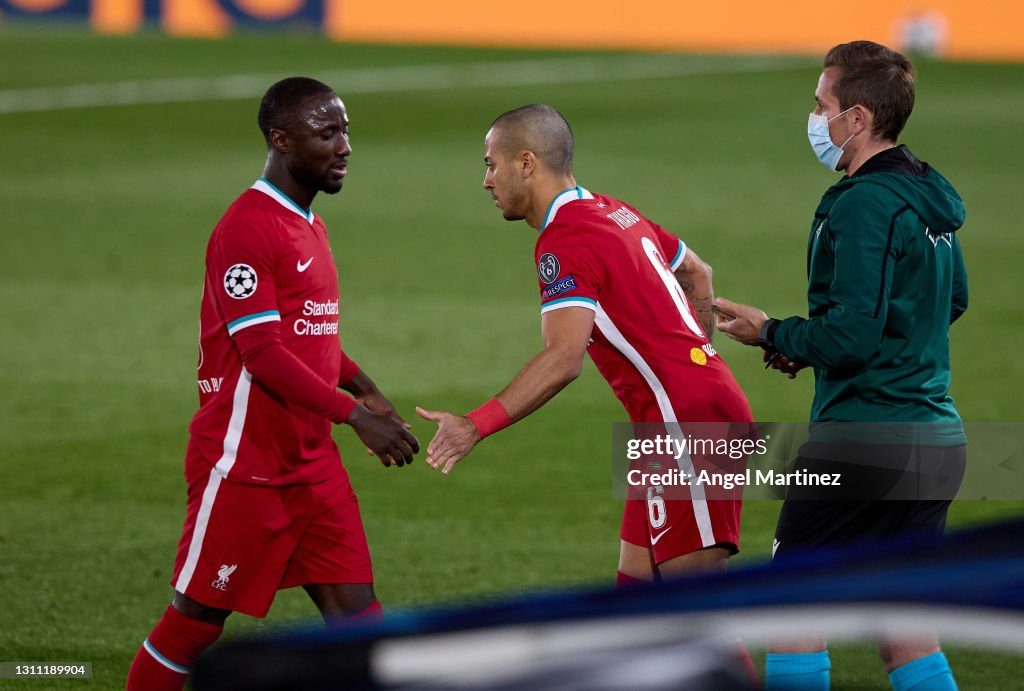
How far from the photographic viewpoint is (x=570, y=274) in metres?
4.78

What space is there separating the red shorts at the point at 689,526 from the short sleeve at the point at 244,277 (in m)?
1.27

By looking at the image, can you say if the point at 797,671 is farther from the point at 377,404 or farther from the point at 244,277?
the point at 377,404

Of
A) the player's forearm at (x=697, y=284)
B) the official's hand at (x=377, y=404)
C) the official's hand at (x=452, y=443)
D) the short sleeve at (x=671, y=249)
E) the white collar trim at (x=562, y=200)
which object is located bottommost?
the official's hand at (x=452, y=443)

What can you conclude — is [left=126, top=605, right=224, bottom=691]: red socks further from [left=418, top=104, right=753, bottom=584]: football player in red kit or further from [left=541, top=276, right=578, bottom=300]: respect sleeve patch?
[left=541, top=276, right=578, bottom=300]: respect sleeve patch

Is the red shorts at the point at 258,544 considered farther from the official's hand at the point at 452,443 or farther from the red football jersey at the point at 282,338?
the official's hand at the point at 452,443

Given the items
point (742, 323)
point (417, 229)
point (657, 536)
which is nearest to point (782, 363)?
point (742, 323)

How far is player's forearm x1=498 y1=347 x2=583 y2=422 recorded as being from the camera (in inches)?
185

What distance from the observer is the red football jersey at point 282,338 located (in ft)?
15.9

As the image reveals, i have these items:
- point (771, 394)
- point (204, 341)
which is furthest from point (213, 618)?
point (771, 394)

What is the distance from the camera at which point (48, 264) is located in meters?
13.8

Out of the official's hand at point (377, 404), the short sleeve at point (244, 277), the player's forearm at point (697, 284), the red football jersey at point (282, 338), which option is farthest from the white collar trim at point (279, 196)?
the player's forearm at point (697, 284)

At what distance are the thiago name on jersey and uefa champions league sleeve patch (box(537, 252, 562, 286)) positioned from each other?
0.69 metres

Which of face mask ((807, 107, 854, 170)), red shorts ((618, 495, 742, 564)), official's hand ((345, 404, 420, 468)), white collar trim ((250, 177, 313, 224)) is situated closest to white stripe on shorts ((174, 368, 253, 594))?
official's hand ((345, 404, 420, 468))

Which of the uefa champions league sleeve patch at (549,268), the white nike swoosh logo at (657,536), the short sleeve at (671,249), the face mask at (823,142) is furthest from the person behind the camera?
the short sleeve at (671,249)
